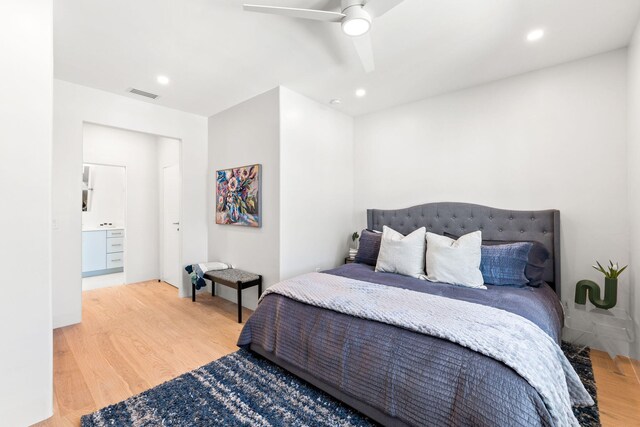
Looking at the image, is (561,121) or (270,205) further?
(270,205)

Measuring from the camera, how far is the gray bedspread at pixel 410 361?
120cm

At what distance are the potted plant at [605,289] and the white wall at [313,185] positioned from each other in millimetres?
2472

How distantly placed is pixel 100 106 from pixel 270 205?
7.31 feet

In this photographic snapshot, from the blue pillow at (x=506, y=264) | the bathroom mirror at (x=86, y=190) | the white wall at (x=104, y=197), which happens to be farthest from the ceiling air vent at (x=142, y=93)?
the blue pillow at (x=506, y=264)

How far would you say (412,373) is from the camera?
1.43 meters

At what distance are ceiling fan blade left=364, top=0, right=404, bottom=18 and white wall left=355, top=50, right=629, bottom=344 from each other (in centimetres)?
196

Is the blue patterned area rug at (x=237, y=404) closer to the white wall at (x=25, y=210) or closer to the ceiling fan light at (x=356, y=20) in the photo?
the white wall at (x=25, y=210)

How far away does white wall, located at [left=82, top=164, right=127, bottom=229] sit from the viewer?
519 centimetres

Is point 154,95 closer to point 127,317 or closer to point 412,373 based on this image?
point 127,317

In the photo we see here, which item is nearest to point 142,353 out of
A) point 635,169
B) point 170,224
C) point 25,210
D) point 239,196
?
point 25,210

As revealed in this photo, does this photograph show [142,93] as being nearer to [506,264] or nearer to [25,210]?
[25,210]

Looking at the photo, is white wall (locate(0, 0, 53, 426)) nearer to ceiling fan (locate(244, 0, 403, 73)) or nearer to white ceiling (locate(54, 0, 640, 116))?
white ceiling (locate(54, 0, 640, 116))

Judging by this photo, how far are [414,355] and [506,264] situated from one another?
1463 millimetres

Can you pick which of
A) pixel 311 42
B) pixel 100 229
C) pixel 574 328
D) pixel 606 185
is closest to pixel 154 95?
pixel 311 42
